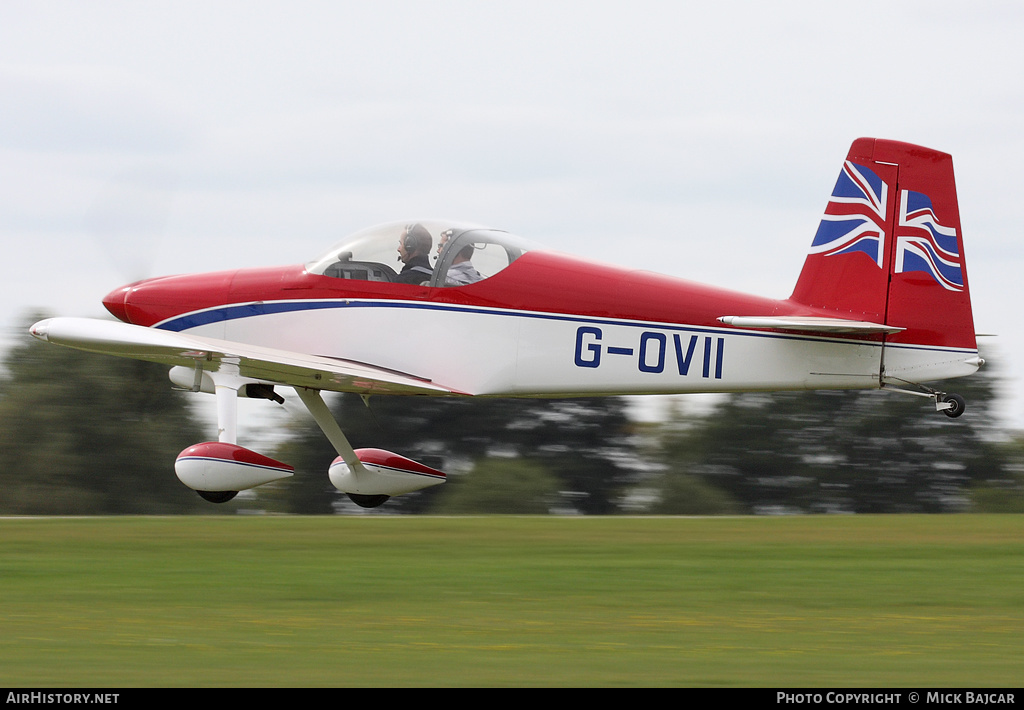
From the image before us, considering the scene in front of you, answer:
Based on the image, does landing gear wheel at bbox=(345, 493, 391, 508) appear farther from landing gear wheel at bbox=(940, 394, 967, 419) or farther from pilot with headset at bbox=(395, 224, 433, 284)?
landing gear wheel at bbox=(940, 394, 967, 419)

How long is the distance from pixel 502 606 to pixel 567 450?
31.7 meters

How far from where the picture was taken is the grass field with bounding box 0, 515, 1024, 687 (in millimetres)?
6395

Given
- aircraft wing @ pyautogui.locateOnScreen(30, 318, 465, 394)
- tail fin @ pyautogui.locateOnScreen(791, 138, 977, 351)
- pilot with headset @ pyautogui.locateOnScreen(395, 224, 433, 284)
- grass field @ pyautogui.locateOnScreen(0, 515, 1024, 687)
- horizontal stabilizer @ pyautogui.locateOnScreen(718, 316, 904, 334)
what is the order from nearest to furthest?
1. grass field @ pyautogui.locateOnScreen(0, 515, 1024, 687)
2. horizontal stabilizer @ pyautogui.locateOnScreen(718, 316, 904, 334)
3. aircraft wing @ pyautogui.locateOnScreen(30, 318, 465, 394)
4. tail fin @ pyautogui.locateOnScreen(791, 138, 977, 351)
5. pilot with headset @ pyautogui.locateOnScreen(395, 224, 433, 284)

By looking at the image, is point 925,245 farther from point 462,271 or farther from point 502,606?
point 502,606

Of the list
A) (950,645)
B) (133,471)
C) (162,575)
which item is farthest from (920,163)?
(133,471)

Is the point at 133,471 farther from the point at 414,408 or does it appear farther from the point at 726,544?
the point at 726,544

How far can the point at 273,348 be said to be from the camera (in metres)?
11.5

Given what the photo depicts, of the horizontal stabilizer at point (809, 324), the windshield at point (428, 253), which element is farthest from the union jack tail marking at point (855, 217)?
the windshield at point (428, 253)

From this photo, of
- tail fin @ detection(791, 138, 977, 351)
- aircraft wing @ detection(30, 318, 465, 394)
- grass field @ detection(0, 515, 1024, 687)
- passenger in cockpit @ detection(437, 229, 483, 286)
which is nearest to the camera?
grass field @ detection(0, 515, 1024, 687)

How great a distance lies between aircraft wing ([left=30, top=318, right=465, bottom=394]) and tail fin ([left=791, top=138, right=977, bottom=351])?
3.56 metres

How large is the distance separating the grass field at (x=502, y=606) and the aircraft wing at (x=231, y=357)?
1.46m

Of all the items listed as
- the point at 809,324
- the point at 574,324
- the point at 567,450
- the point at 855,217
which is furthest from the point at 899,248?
the point at 567,450

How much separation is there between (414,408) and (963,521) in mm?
26074

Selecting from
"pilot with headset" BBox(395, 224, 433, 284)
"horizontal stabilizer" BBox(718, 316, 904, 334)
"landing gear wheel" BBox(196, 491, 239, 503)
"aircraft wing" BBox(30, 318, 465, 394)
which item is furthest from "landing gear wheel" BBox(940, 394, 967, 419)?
"landing gear wheel" BBox(196, 491, 239, 503)
